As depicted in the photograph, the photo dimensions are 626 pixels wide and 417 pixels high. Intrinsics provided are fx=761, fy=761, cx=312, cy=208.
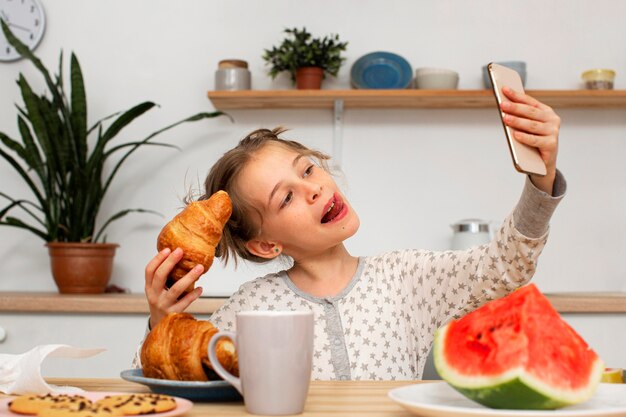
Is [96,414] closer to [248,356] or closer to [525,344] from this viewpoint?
[248,356]

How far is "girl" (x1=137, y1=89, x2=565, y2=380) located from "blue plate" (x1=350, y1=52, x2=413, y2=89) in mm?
1349

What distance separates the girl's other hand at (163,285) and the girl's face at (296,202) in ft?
0.95

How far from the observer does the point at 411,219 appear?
2988 millimetres

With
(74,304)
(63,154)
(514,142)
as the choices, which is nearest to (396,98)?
(63,154)

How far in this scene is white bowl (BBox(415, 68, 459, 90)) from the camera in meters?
2.82

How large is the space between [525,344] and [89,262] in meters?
2.25

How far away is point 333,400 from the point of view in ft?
2.56

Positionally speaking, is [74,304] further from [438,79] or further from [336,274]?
[438,79]

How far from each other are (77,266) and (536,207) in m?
1.92

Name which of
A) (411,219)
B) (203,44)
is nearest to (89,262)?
(203,44)

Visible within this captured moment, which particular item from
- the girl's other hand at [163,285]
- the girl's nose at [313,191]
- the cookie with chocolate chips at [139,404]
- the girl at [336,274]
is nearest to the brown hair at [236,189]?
the girl at [336,274]

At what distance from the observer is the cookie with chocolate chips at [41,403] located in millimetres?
647

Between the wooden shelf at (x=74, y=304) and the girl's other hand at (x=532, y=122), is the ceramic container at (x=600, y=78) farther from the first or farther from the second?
the girl's other hand at (x=532, y=122)

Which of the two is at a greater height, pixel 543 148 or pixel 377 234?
pixel 543 148
